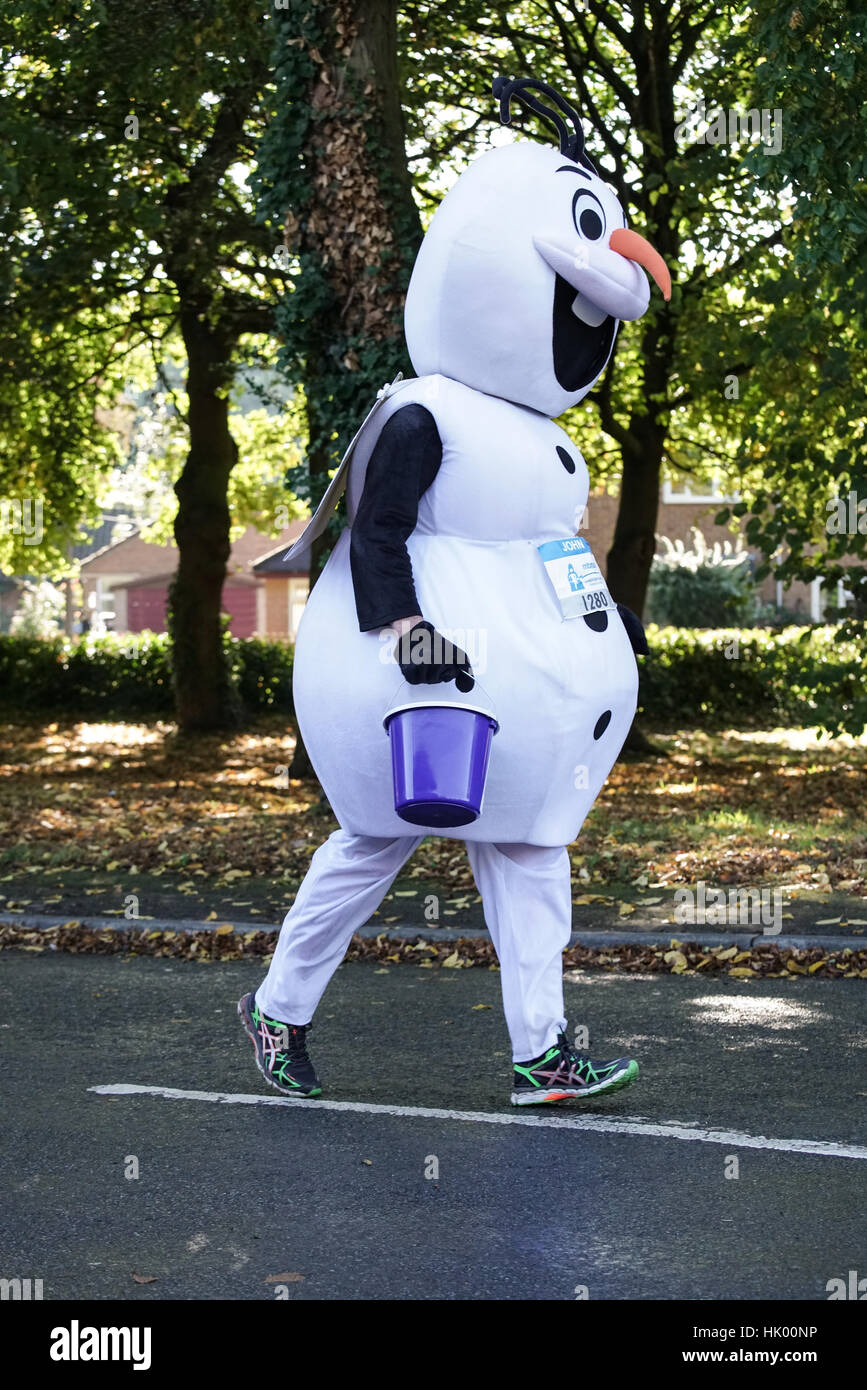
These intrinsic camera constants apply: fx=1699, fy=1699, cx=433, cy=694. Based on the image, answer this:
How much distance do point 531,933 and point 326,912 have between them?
0.60m

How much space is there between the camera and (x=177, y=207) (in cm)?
1605

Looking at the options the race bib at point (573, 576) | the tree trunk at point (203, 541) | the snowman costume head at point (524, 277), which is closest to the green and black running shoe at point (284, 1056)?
the race bib at point (573, 576)

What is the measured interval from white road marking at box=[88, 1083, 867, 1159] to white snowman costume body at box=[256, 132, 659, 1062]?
213 mm

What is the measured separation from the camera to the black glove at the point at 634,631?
5.19 meters

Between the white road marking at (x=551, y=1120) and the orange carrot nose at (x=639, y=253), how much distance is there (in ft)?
7.87

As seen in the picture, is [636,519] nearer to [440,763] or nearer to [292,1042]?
[292,1042]

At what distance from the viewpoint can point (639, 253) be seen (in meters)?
4.92

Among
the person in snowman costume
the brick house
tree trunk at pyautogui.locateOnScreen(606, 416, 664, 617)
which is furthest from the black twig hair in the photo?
the brick house

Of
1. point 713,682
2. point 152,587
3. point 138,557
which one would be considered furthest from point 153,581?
point 713,682

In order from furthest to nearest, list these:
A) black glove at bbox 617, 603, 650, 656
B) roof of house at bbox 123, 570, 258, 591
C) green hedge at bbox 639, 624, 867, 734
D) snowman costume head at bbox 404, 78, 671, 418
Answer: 1. roof of house at bbox 123, 570, 258, 591
2. green hedge at bbox 639, 624, 867, 734
3. black glove at bbox 617, 603, 650, 656
4. snowman costume head at bbox 404, 78, 671, 418

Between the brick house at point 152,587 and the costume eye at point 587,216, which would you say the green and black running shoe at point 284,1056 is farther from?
the brick house at point 152,587

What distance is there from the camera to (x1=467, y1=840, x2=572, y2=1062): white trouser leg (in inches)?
195

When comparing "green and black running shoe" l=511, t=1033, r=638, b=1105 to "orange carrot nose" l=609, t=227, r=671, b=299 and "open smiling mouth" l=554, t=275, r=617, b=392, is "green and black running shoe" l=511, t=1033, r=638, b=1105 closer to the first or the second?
"open smiling mouth" l=554, t=275, r=617, b=392
